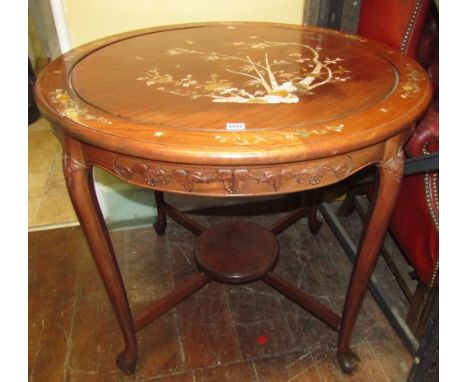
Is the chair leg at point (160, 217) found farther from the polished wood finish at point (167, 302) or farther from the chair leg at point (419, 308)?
the chair leg at point (419, 308)

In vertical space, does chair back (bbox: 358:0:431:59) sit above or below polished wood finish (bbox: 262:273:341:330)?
above


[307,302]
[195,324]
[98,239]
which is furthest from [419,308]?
[98,239]

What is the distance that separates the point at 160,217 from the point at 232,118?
0.95 meters

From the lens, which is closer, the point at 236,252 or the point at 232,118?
the point at 232,118

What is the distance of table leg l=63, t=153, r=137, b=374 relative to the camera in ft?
2.68

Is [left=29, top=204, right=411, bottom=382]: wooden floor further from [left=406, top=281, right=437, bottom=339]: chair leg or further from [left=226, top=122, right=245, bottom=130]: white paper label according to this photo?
[left=226, top=122, right=245, bottom=130]: white paper label

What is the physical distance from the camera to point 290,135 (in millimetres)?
688

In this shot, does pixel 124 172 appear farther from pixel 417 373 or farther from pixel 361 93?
pixel 417 373

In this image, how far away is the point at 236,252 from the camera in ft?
4.46

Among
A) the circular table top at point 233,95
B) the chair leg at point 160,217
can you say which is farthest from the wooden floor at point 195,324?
the circular table top at point 233,95

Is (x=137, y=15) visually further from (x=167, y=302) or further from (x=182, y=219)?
(x=167, y=302)

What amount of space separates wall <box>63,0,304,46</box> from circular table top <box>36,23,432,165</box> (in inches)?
6.8

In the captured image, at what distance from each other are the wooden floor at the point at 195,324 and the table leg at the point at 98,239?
0.12m

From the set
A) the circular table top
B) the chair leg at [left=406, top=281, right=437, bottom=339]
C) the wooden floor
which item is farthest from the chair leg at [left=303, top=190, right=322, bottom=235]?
the circular table top
